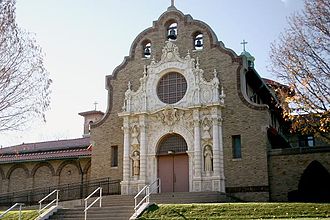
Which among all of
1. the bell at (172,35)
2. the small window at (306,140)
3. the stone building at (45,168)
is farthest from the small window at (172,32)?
the small window at (306,140)

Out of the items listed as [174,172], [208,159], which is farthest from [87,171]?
[208,159]

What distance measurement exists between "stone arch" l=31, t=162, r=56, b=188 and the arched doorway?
8909 millimetres

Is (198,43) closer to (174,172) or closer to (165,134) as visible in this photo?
(165,134)

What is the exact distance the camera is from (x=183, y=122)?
28109 millimetres

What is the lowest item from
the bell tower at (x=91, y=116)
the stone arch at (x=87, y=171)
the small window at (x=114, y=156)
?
the stone arch at (x=87, y=171)

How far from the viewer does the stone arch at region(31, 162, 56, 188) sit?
33.1 meters

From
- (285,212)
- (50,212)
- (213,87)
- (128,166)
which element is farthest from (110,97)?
(285,212)

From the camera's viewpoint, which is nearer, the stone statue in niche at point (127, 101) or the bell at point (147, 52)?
the stone statue in niche at point (127, 101)

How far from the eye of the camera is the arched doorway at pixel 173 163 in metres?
27.7

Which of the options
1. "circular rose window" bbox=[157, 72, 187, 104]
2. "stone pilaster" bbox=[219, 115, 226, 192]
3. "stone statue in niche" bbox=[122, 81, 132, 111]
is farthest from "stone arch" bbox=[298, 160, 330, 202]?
"stone statue in niche" bbox=[122, 81, 132, 111]

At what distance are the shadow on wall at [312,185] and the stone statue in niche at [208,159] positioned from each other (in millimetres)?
4652

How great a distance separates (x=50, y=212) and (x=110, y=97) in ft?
35.1

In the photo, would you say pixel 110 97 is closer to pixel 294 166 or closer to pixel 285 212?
pixel 294 166

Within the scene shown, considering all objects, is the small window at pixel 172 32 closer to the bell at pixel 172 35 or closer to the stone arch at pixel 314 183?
the bell at pixel 172 35
